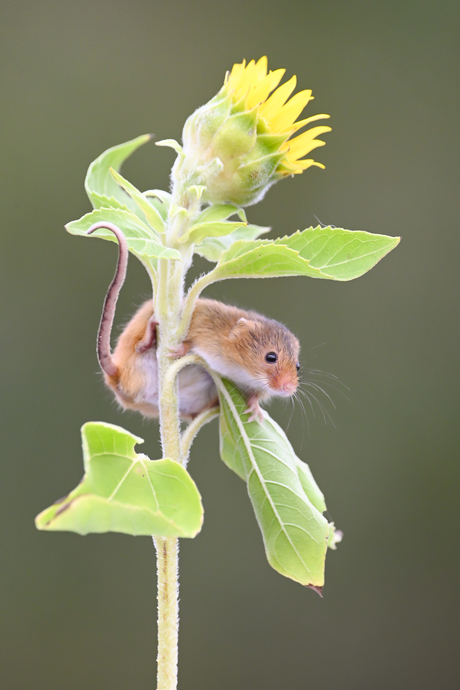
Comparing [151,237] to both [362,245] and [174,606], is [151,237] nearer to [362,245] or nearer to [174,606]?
[362,245]

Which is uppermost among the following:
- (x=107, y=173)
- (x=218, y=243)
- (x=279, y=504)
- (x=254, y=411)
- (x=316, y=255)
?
(x=107, y=173)

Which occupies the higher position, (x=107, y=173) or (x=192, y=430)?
(x=107, y=173)

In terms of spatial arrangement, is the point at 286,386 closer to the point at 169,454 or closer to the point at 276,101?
the point at 169,454

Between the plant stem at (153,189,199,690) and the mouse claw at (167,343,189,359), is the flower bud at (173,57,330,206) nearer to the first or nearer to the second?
the plant stem at (153,189,199,690)

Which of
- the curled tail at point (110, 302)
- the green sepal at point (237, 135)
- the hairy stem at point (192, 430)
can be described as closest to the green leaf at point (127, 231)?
the curled tail at point (110, 302)

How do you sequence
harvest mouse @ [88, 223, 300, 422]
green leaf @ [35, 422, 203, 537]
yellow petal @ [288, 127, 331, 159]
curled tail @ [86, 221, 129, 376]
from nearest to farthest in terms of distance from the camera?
green leaf @ [35, 422, 203, 537] < curled tail @ [86, 221, 129, 376] < yellow petal @ [288, 127, 331, 159] < harvest mouse @ [88, 223, 300, 422]

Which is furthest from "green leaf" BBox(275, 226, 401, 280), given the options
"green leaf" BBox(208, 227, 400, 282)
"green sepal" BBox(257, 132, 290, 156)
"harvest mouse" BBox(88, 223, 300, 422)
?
"harvest mouse" BBox(88, 223, 300, 422)

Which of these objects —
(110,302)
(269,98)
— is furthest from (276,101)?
(110,302)
